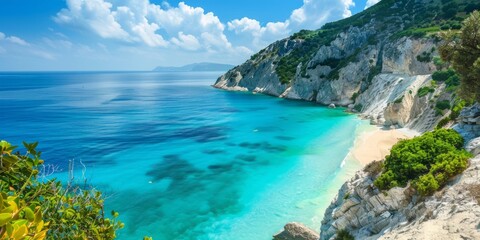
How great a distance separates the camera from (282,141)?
161ft

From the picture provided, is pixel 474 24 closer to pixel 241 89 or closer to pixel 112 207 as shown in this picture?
pixel 112 207

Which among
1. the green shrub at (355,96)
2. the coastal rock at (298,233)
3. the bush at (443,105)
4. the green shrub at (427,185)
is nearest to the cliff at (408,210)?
the green shrub at (427,185)

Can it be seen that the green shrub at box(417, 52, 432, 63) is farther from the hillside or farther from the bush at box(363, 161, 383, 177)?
the bush at box(363, 161, 383, 177)

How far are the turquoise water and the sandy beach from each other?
1680mm

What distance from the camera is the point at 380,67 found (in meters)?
80.9

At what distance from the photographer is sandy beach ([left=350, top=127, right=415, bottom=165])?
37569 millimetres

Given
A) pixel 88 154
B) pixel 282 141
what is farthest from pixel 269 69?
pixel 88 154

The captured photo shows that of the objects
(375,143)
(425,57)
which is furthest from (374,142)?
(425,57)

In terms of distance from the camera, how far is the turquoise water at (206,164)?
83.9 ft

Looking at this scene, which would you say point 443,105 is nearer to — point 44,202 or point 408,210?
point 408,210

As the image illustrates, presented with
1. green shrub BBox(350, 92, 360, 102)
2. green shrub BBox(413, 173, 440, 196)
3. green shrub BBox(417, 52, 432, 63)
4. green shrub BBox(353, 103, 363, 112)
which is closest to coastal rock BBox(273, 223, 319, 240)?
green shrub BBox(413, 173, 440, 196)

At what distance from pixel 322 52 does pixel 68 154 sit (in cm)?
8241

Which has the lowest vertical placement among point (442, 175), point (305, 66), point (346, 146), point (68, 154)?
point (68, 154)

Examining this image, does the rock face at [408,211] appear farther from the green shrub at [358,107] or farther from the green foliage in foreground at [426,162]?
the green shrub at [358,107]
